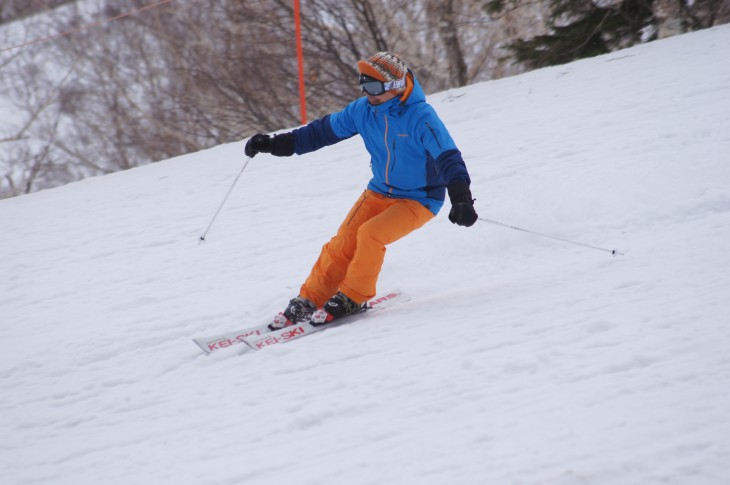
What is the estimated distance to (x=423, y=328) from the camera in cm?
296

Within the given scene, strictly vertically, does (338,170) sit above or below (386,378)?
above

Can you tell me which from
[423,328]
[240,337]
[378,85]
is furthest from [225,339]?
[378,85]

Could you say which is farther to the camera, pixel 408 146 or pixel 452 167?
pixel 408 146

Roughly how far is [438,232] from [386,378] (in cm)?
206

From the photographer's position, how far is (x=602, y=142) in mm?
5129

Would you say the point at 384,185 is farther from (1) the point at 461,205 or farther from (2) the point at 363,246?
(1) the point at 461,205

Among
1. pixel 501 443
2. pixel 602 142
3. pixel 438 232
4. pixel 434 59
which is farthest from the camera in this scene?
pixel 434 59

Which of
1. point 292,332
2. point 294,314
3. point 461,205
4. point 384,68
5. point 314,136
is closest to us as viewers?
point 461,205

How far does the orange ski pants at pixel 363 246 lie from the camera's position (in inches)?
122

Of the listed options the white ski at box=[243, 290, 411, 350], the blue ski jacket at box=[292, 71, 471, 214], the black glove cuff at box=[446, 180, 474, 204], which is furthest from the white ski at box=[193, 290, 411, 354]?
the black glove cuff at box=[446, 180, 474, 204]

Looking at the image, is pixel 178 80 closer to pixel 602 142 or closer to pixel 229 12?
pixel 229 12

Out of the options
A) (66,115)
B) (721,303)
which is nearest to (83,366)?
(721,303)

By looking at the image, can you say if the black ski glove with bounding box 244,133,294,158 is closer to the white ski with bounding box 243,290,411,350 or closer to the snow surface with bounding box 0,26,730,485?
the snow surface with bounding box 0,26,730,485

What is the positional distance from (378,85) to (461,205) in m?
0.74
